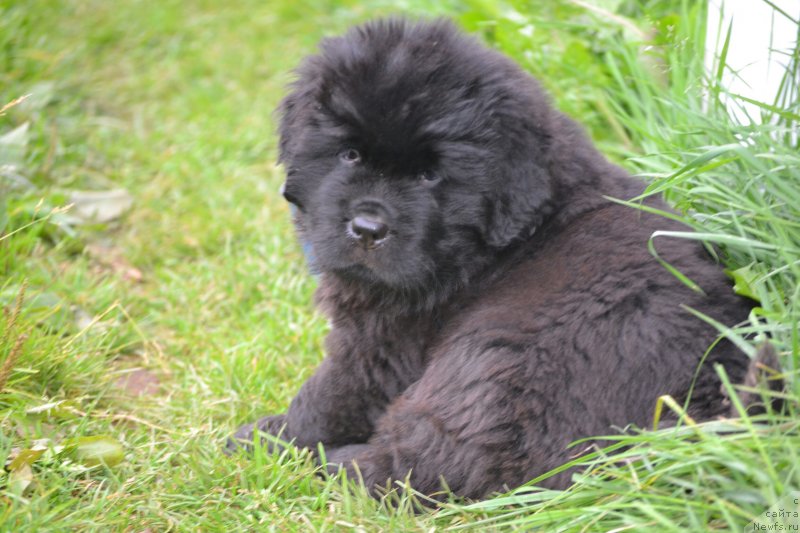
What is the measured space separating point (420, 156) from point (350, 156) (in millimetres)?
229

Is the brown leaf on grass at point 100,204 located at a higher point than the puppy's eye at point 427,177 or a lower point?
lower

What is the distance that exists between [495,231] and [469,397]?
0.53 meters

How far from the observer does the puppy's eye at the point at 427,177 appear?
8.44 feet

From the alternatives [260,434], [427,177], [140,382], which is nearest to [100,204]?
[140,382]

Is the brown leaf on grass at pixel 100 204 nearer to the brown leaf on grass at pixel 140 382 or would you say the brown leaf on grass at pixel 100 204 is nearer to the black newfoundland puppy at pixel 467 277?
the brown leaf on grass at pixel 140 382

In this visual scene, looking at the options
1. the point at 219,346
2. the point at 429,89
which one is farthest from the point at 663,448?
the point at 219,346

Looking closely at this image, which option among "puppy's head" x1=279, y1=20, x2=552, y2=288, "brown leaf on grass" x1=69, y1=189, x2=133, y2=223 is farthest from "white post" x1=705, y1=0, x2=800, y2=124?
"brown leaf on grass" x1=69, y1=189, x2=133, y2=223

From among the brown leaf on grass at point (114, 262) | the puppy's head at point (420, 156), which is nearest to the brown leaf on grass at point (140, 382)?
the brown leaf on grass at point (114, 262)

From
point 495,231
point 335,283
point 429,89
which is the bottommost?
point 335,283

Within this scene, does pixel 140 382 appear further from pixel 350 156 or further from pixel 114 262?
pixel 350 156

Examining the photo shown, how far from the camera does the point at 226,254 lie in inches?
154

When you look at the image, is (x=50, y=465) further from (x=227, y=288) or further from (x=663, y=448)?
(x=663, y=448)

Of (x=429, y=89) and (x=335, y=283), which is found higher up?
(x=429, y=89)

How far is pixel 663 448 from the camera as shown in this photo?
79.6 inches
